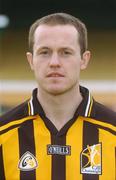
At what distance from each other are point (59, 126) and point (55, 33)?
37 cm

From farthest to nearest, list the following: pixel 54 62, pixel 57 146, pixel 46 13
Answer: pixel 46 13 < pixel 57 146 < pixel 54 62

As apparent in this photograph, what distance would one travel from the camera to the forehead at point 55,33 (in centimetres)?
219

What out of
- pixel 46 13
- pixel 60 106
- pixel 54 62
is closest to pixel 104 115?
pixel 60 106

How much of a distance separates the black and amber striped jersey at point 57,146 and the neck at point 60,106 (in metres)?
0.02

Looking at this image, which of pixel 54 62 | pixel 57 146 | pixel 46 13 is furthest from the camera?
pixel 46 13

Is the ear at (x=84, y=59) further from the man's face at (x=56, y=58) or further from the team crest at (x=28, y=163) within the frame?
the team crest at (x=28, y=163)

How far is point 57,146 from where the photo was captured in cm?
226

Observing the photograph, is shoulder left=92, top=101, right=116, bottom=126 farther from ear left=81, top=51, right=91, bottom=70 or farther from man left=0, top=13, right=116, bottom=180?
ear left=81, top=51, right=91, bottom=70

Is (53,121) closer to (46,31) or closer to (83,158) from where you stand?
(83,158)

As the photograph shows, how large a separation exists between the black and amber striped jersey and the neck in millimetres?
19

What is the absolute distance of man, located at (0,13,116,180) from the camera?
7.23 ft

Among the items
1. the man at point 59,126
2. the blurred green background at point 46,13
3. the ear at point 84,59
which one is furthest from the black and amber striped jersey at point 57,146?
the blurred green background at point 46,13

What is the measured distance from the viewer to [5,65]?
33.8ft

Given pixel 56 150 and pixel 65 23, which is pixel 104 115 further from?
pixel 65 23
